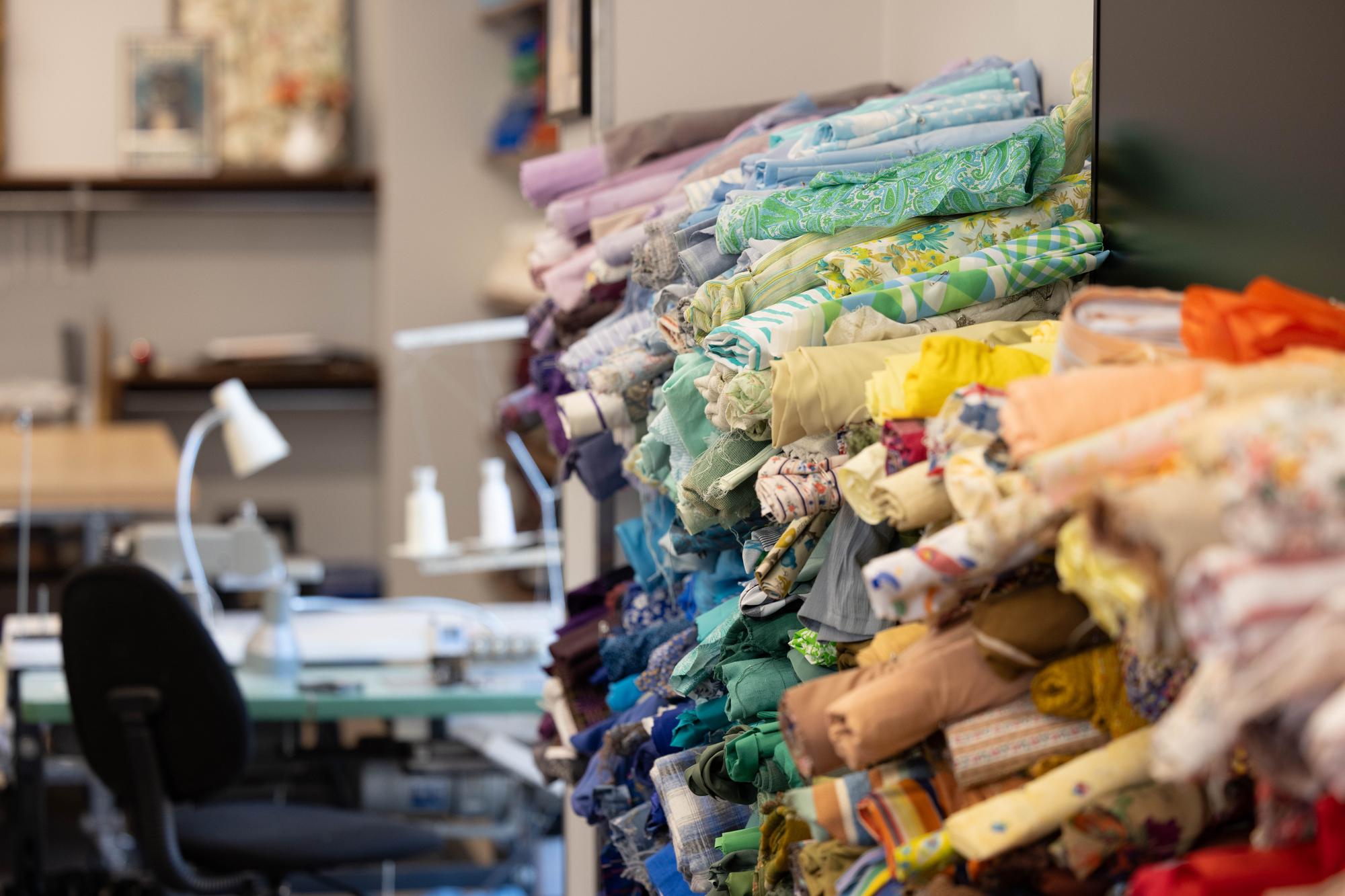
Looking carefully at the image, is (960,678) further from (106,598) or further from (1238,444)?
(106,598)

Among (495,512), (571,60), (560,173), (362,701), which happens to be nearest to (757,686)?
(560,173)

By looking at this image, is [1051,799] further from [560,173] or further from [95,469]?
[95,469]

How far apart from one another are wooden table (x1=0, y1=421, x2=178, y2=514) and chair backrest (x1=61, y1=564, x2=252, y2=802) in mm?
1849

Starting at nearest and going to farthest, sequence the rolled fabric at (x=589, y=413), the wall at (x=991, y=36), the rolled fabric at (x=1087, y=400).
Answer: the rolled fabric at (x=1087, y=400) → the wall at (x=991, y=36) → the rolled fabric at (x=589, y=413)

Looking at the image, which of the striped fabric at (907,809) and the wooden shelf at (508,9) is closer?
the striped fabric at (907,809)

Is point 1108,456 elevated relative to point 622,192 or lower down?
lower down

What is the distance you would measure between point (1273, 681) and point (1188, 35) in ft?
1.92

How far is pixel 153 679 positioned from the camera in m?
2.42

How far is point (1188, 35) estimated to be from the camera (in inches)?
40.2

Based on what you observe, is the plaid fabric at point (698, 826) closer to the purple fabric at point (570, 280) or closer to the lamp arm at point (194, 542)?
the purple fabric at point (570, 280)

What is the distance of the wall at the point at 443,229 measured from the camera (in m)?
4.94

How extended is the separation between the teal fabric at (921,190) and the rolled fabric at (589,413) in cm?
38

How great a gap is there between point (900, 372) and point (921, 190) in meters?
0.31

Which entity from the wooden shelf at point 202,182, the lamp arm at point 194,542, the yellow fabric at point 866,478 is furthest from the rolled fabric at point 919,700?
the wooden shelf at point 202,182
